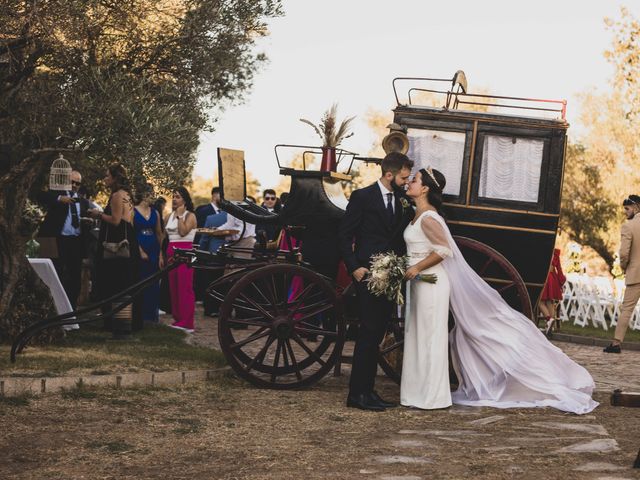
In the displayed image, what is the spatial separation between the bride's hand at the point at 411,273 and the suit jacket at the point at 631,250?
6.43 m

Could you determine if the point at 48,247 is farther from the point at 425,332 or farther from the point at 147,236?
the point at 425,332

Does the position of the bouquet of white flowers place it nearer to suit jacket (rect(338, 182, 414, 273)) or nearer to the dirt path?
suit jacket (rect(338, 182, 414, 273))

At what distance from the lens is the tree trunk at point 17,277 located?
34.7 ft

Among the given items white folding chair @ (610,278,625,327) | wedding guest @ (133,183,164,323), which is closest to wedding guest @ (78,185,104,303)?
wedding guest @ (133,183,164,323)

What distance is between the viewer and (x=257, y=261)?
9492mm

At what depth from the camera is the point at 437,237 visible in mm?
8555

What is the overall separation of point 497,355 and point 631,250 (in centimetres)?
577

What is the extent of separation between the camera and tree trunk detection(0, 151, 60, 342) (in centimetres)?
1059

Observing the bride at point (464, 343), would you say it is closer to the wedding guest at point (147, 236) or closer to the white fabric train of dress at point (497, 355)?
the white fabric train of dress at point (497, 355)

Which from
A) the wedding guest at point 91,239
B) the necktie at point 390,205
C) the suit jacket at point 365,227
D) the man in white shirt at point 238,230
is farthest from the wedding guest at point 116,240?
the necktie at point 390,205

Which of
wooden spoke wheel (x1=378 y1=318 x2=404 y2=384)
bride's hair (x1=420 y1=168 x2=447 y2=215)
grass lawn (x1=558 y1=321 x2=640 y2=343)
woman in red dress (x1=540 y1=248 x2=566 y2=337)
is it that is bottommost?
grass lawn (x1=558 y1=321 x2=640 y2=343)

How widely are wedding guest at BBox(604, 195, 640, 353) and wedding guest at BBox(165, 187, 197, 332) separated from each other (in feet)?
19.5

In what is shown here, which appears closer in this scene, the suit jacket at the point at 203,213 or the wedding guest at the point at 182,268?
the wedding guest at the point at 182,268

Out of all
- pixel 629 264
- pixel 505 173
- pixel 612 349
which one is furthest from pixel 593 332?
pixel 505 173
